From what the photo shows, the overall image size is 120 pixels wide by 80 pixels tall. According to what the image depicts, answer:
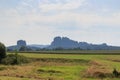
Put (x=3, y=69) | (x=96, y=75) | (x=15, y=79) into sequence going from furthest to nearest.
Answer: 1. (x=3, y=69)
2. (x=96, y=75)
3. (x=15, y=79)

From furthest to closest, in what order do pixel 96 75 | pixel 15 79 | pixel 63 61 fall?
pixel 63 61
pixel 96 75
pixel 15 79

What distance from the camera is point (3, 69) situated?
6575 centimetres

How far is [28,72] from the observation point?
190 ft

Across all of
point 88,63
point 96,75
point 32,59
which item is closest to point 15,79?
A: point 96,75

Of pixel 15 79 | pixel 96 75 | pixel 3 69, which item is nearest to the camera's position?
pixel 15 79

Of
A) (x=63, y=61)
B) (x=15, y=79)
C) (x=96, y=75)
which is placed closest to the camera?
(x=15, y=79)

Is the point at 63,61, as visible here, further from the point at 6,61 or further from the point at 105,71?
the point at 105,71

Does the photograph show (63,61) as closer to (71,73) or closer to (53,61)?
(53,61)

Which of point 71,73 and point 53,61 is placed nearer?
point 71,73

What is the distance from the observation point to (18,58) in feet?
262

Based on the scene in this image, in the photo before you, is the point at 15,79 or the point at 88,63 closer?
the point at 15,79

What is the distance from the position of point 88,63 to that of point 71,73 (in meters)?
19.1

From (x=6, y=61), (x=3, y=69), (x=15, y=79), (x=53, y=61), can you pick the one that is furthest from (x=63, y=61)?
(x=15, y=79)

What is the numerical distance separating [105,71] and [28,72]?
1279 centimetres
